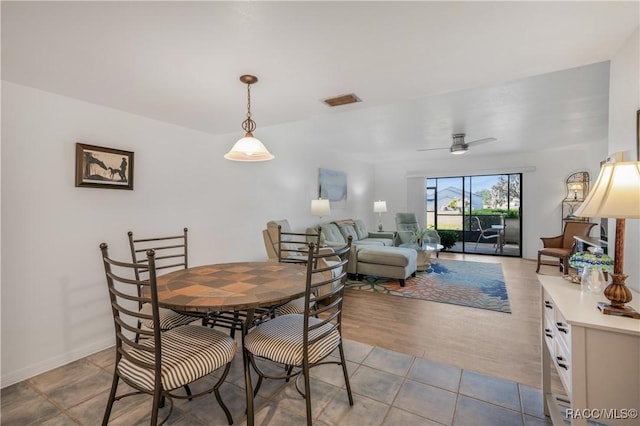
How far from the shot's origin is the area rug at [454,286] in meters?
3.69

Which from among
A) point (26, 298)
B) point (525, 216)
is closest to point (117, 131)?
point (26, 298)

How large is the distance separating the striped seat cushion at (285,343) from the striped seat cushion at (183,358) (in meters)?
0.15

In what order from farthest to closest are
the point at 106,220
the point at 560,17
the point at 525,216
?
1. the point at 525,216
2. the point at 106,220
3. the point at 560,17

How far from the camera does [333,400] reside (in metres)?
1.80

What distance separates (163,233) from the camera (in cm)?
296

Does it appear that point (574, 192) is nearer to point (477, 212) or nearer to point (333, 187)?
point (477, 212)

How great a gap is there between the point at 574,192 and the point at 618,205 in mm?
6170

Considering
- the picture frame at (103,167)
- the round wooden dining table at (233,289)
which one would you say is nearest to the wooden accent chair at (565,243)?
the round wooden dining table at (233,289)

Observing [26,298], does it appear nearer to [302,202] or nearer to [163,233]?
[163,233]

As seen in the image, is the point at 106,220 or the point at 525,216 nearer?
the point at 106,220

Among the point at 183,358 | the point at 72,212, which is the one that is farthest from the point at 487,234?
the point at 72,212

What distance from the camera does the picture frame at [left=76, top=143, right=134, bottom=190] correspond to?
2.33 metres

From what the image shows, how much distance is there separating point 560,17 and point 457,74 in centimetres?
60

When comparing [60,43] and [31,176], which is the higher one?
[60,43]
